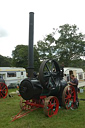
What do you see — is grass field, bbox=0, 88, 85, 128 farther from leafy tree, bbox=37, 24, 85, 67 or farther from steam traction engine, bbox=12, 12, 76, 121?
leafy tree, bbox=37, 24, 85, 67

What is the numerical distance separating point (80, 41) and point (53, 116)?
19.2 m

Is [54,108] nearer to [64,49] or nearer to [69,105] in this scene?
[69,105]

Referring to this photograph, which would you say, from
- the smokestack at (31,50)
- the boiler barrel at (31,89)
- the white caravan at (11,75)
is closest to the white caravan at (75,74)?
the white caravan at (11,75)

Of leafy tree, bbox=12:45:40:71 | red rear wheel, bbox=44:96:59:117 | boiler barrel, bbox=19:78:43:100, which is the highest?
leafy tree, bbox=12:45:40:71

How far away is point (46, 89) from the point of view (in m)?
4.00

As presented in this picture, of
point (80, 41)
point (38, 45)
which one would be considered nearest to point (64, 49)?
point (80, 41)

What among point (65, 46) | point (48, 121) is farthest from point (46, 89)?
point (65, 46)

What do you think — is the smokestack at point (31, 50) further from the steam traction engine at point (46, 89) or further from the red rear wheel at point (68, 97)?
the red rear wheel at point (68, 97)

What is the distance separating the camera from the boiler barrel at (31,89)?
3752 mm

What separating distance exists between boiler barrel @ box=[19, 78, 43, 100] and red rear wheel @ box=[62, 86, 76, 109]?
0.95m

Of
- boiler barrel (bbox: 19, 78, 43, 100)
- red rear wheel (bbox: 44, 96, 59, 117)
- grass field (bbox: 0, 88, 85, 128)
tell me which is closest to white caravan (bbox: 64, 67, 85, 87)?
red rear wheel (bbox: 44, 96, 59, 117)

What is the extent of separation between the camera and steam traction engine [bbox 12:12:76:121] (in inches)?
148

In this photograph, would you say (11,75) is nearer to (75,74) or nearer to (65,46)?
(75,74)

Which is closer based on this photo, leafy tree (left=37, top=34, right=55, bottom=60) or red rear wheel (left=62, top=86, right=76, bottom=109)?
red rear wheel (left=62, top=86, right=76, bottom=109)
